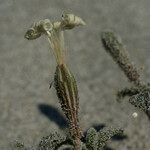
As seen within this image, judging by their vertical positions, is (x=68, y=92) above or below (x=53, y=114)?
below

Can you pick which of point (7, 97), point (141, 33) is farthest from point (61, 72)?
point (141, 33)

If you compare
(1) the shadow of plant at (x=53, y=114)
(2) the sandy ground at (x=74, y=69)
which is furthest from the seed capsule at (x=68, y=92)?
(1) the shadow of plant at (x=53, y=114)

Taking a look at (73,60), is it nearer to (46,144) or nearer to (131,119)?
(131,119)

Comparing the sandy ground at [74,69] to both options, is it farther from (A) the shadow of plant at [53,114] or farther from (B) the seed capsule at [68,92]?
(B) the seed capsule at [68,92]

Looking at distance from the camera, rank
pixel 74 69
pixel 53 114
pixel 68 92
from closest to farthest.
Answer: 1. pixel 68 92
2. pixel 53 114
3. pixel 74 69

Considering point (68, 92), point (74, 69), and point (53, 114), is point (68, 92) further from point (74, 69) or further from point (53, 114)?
point (74, 69)

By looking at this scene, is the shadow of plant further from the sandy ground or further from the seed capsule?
the seed capsule

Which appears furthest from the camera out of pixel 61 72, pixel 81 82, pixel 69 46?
pixel 69 46

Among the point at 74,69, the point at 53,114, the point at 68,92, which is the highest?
the point at 74,69

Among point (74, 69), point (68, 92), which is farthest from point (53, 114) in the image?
point (68, 92)
